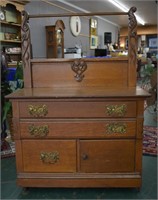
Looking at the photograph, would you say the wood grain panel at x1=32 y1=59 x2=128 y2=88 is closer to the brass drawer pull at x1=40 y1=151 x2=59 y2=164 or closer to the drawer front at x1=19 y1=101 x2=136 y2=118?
the drawer front at x1=19 y1=101 x2=136 y2=118

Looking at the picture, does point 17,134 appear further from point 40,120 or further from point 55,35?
point 55,35

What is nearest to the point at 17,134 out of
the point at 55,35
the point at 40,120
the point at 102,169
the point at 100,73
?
the point at 40,120

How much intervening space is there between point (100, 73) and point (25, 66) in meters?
0.62

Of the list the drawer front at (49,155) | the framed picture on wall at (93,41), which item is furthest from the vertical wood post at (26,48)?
the framed picture on wall at (93,41)

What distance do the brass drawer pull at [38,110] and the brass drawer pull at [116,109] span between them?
43 centimetres

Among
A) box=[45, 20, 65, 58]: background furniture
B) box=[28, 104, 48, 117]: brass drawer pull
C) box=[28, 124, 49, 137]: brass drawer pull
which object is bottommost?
box=[28, 124, 49, 137]: brass drawer pull

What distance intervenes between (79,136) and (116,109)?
12.6 inches

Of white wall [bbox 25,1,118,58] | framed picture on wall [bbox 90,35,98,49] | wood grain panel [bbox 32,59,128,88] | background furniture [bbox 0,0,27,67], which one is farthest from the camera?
framed picture on wall [bbox 90,35,98,49]

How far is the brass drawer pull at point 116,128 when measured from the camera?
5.18 ft

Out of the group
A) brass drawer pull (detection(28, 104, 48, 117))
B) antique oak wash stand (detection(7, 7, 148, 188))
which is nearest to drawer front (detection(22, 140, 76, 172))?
antique oak wash stand (detection(7, 7, 148, 188))

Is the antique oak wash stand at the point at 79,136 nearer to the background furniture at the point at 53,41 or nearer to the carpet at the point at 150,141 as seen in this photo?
the carpet at the point at 150,141

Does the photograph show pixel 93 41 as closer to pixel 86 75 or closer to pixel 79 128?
pixel 86 75

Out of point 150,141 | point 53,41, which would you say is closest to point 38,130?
point 150,141

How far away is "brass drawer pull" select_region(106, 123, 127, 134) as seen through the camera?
5.18 ft
